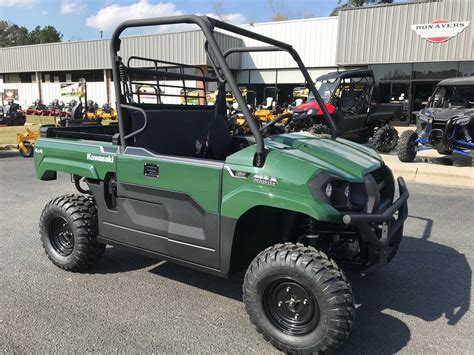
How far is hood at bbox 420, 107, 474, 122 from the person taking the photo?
29.4 feet

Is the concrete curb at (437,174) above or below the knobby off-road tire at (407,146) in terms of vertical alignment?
below

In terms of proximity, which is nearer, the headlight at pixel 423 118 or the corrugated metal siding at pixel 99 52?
the headlight at pixel 423 118

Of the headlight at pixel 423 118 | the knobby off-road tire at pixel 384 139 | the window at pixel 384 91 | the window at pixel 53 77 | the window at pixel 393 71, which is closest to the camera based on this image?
the headlight at pixel 423 118

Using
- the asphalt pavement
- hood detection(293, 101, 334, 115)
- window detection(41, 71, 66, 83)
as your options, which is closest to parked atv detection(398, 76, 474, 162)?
hood detection(293, 101, 334, 115)

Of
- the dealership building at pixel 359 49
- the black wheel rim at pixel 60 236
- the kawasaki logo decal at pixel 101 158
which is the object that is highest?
the dealership building at pixel 359 49

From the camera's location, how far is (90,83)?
32.4m

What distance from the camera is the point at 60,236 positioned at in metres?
4.15

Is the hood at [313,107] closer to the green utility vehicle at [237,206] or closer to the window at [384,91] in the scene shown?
the green utility vehicle at [237,206]

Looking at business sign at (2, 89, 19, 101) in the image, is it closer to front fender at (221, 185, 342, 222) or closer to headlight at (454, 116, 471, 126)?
headlight at (454, 116, 471, 126)

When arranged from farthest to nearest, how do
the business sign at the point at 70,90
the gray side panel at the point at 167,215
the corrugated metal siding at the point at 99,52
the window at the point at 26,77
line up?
the window at the point at 26,77
the business sign at the point at 70,90
the corrugated metal siding at the point at 99,52
the gray side panel at the point at 167,215

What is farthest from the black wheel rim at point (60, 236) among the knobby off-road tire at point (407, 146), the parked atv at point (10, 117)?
the parked atv at point (10, 117)

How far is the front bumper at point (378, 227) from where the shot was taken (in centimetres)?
265

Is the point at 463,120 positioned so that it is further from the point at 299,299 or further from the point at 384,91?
the point at 384,91

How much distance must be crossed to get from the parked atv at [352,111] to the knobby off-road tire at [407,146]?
4.95 ft
